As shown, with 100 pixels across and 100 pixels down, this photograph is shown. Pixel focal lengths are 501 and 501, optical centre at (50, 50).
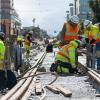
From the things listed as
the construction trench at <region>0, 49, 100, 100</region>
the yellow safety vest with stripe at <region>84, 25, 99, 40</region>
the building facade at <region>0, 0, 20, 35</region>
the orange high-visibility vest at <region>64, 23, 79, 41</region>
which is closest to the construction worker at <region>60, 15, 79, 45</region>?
the orange high-visibility vest at <region>64, 23, 79, 41</region>

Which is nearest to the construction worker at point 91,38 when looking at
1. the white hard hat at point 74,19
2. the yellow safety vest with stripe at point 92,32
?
the yellow safety vest with stripe at point 92,32

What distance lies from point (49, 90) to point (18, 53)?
25.7 feet

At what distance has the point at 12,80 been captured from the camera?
560 inches

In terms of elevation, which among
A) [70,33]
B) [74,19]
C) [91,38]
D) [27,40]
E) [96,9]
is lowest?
[27,40]

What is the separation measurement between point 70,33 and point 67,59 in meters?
2.50

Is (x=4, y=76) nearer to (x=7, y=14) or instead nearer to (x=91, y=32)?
(x=91, y=32)

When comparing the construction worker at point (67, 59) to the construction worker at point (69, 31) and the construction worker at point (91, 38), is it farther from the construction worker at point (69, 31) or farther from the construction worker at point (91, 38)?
the construction worker at point (91, 38)

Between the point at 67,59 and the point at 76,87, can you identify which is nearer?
the point at 76,87

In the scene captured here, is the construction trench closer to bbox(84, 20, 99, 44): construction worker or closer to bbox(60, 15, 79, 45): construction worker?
bbox(60, 15, 79, 45): construction worker

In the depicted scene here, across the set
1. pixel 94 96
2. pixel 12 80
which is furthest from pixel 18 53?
pixel 94 96

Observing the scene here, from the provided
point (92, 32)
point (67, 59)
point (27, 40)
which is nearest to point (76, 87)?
point (67, 59)

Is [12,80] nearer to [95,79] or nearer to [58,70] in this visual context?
[95,79]

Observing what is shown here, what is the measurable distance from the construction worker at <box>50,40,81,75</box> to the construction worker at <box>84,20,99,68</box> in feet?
6.23

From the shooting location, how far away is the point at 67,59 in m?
18.1
